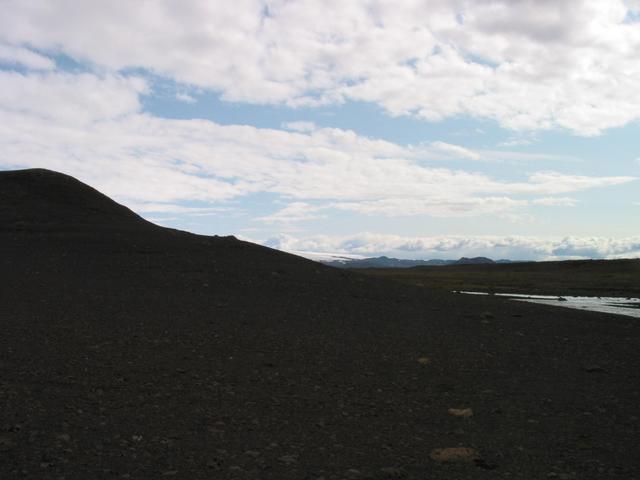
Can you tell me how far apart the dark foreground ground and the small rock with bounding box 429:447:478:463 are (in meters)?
33.7

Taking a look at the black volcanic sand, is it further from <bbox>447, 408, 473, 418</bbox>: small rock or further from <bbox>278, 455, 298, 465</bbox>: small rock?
<bbox>447, 408, 473, 418</bbox>: small rock

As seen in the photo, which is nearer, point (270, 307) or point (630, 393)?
point (630, 393)

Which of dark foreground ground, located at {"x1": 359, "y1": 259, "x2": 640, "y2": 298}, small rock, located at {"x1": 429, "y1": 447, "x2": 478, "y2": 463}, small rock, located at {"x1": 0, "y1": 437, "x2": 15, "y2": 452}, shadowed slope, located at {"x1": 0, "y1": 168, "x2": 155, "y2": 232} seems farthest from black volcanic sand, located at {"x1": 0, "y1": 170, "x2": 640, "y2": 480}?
dark foreground ground, located at {"x1": 359, "y1": 259, "x2": 640, "y2": 298}

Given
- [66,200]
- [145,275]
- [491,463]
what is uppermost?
[66,200]

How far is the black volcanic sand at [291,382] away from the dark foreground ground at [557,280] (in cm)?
2246

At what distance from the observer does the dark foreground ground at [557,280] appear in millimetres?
56297

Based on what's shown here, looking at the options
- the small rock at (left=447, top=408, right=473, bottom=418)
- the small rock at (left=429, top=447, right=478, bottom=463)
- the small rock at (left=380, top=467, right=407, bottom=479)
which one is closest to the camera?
the small rock at (left=380, top=467, right=407, bottom=479)

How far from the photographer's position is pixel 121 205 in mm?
43344

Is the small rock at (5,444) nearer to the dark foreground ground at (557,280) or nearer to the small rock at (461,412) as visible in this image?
the small rock at (461,412)

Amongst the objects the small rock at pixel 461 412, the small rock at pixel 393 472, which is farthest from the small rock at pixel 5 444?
the small rock at pixel 461 412

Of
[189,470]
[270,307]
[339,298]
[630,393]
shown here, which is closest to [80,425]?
[189,470]

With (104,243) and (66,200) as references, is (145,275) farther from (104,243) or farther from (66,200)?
(66,200)

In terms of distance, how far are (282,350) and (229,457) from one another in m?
6.57

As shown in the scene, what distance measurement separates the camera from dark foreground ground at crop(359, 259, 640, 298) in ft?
185
